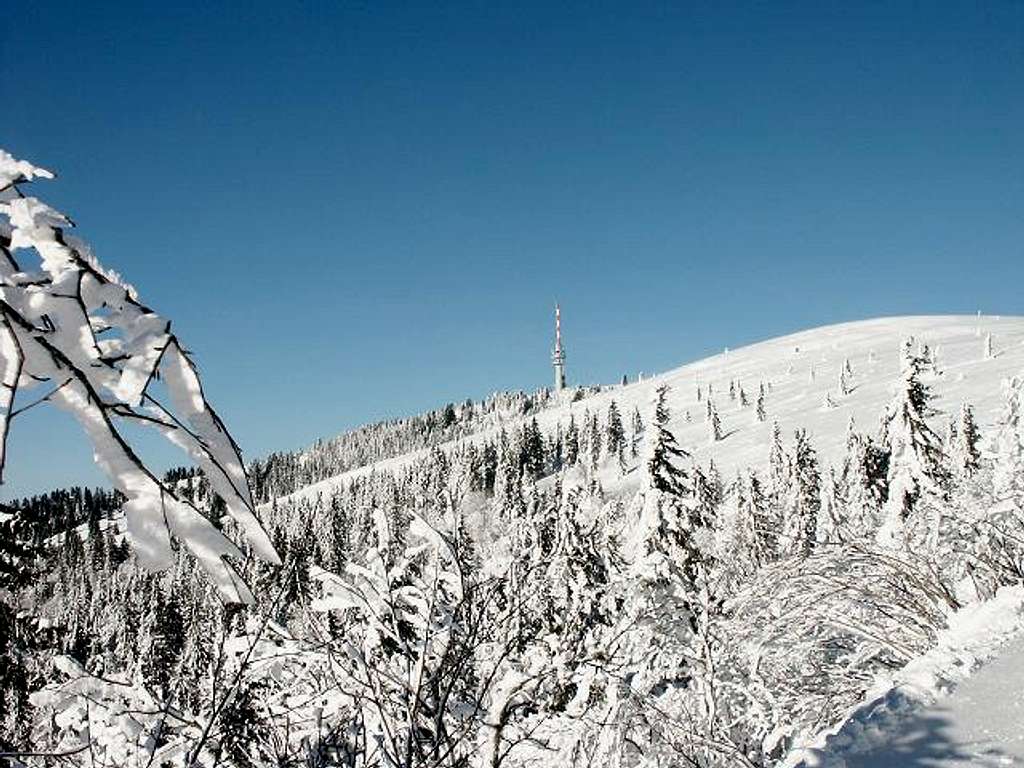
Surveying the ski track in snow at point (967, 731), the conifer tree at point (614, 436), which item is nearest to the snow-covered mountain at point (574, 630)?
the ski track in snow at point (967, 731)

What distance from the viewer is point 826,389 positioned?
452 feet

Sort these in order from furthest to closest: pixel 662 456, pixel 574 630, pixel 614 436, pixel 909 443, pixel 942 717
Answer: pixel 614 436 → pixel 909 443 → pixel 574 630 → pixel 662 456 → pixel 942 717

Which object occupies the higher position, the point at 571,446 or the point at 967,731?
the point at 571,446

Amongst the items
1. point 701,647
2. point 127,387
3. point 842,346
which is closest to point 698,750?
point 701,647

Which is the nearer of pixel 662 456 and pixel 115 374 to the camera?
pixel 115 374

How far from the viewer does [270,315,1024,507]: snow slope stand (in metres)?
100

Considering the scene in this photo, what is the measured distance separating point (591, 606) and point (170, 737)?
57.7 feet

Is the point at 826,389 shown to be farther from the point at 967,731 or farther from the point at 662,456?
the point at 967,731

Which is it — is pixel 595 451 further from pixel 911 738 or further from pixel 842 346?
pixel 911 738

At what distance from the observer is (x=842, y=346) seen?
7441 inches

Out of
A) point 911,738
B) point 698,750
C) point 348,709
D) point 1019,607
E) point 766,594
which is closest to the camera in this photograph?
point 911,738

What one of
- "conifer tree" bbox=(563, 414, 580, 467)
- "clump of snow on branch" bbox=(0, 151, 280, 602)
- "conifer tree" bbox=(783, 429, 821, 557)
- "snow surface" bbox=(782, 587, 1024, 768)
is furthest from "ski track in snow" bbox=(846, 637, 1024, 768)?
"conifer tree" bbox=(563, 414, 580, 467)

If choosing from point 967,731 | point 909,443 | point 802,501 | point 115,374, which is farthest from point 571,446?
point 115,374

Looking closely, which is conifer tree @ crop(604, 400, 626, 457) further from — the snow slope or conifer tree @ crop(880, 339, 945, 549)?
conifer tree @ crop(880, 339, 945, 549)
